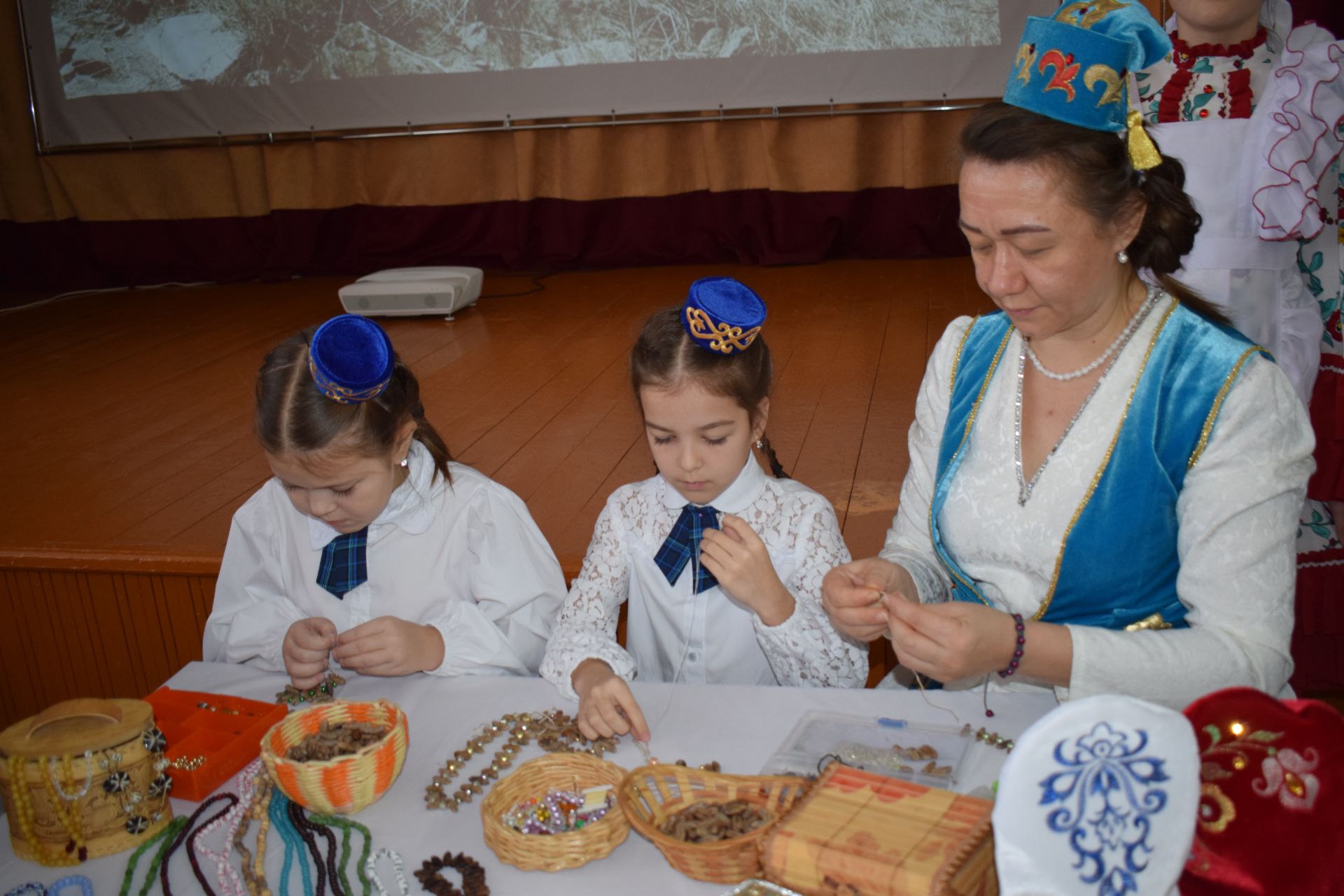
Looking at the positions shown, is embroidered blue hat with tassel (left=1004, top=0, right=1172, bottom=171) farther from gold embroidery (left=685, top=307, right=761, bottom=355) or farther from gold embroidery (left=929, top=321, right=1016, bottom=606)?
gold embroidery (left=685, top=307, right=761, bottom=355)

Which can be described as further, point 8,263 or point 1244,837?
point 8,263

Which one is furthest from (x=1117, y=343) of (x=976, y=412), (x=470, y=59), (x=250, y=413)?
(x=470, y=59)

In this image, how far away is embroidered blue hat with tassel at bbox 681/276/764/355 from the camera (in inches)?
60.7

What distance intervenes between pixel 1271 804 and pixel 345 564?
1368mm

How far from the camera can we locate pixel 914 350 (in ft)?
12.5

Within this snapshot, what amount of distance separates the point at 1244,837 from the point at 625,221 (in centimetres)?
514

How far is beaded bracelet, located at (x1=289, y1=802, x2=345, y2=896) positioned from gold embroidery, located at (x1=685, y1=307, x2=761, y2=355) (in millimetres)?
782

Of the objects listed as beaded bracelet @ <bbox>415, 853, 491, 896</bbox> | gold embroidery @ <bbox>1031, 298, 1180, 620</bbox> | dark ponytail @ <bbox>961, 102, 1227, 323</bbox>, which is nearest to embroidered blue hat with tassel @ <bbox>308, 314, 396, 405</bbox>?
beaded bracelet @ <bbox>415, 853, 491, 896</bbox>

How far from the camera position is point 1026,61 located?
53.0 inches

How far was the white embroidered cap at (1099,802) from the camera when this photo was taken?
2.51 ft

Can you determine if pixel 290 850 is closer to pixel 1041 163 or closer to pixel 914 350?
pixel 1041 163

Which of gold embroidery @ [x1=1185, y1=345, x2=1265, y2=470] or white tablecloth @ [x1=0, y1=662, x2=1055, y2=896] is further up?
gold embroidery @ [x1=1185, y1=345, x2=1265, y2=470]

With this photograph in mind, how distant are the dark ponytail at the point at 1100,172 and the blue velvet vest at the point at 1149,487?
88 millimetres

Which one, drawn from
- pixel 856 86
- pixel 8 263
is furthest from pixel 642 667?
pixel 8 263
